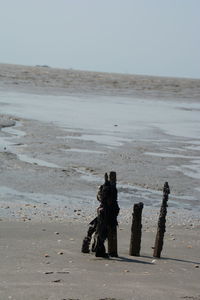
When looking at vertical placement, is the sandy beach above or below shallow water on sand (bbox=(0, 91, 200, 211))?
below

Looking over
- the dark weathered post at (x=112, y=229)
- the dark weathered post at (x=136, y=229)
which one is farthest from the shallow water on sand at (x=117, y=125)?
the dark weathered post at (x=112, y=229)

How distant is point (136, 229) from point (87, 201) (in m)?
5.48

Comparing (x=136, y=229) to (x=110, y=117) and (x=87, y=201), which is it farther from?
(x=110, y=117)

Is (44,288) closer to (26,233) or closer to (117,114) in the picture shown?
(26,233)

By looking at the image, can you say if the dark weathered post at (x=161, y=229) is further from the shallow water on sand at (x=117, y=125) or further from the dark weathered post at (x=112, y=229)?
the shallow water on sand at (x=117, y=125)

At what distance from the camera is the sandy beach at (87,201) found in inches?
326

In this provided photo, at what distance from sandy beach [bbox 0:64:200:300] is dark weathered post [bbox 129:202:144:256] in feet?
0.61

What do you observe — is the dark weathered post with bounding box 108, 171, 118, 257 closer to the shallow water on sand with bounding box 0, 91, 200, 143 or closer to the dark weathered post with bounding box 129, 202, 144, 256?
the dark weathered post with bounding box 129, 202, 144, 256

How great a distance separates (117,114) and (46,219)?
82.1ft

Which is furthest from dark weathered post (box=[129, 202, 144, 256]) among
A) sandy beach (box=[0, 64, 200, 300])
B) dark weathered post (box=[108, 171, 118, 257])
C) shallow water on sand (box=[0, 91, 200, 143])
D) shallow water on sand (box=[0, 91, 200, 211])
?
shallow water on sand (box=[0, 91, 200, 143])

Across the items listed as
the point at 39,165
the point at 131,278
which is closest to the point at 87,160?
the point at 39,165

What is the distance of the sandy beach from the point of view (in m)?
8.27

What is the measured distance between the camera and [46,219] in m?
13.0

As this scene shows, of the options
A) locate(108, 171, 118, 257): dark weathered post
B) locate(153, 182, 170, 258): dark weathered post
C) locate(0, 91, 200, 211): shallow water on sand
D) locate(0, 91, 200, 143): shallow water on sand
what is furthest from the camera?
locate(0, 91, 200, 143): shallow water on sand
